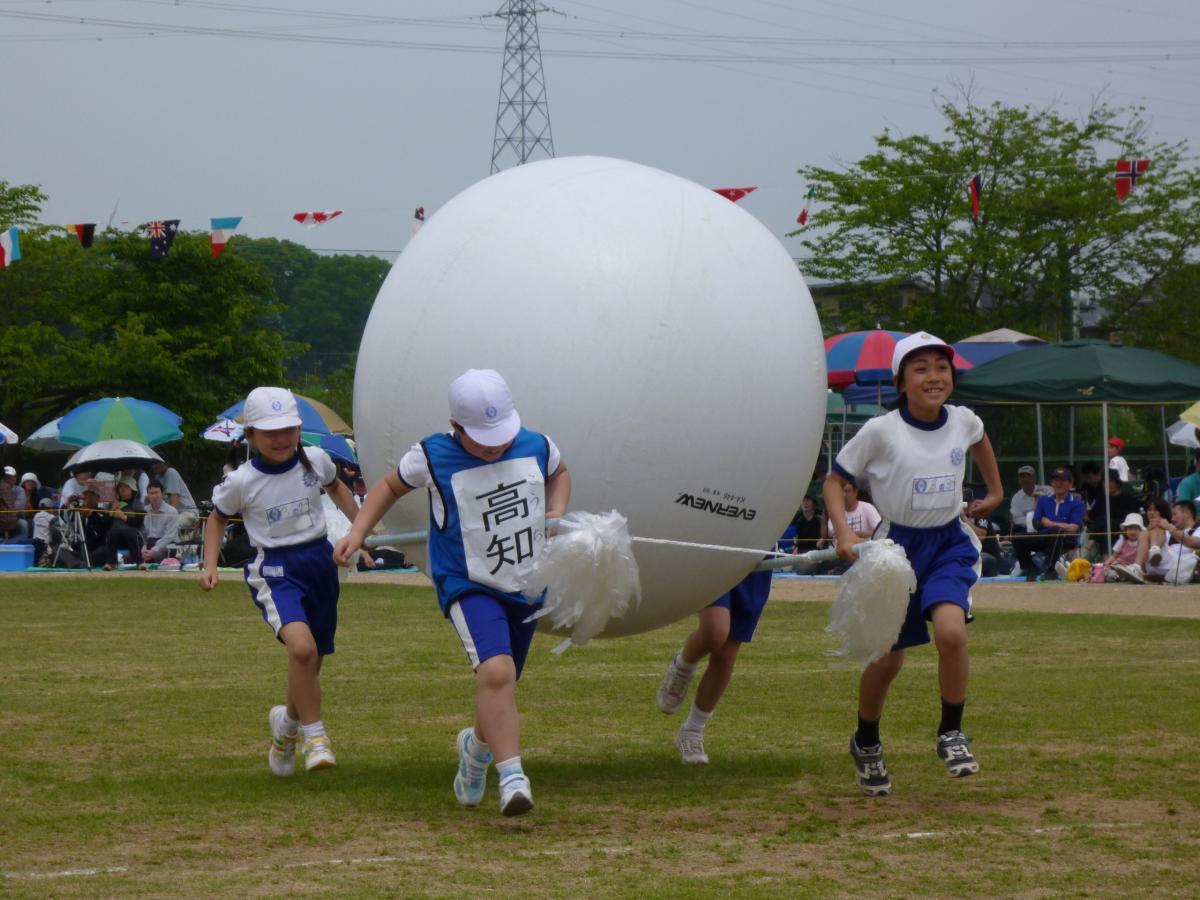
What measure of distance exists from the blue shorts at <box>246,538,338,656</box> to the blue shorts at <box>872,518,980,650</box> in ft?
8.14

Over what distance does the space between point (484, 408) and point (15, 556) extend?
68.8 ft

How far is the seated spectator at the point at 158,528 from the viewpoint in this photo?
25.6m

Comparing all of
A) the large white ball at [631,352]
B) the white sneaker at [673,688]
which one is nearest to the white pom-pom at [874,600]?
the large white ball at [631,352]

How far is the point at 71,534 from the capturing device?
2539cm

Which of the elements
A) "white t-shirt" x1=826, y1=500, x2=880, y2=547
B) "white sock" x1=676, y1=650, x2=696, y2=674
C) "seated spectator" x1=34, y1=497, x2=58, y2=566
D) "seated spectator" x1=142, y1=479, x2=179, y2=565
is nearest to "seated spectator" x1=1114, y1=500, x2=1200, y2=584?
"white t-shirt" x1=826, y1=500, x2=880, y2=547

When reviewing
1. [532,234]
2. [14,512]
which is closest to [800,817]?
[532,234]

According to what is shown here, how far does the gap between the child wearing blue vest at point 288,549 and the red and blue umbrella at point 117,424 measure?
21026 millimetres

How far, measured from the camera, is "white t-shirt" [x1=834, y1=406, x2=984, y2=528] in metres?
7.07

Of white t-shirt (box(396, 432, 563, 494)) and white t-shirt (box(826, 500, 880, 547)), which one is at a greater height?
white t-shirt (box(396, 432, 563, 494))

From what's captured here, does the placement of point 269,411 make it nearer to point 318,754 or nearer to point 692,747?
point 318,754

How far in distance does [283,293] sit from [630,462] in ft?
368

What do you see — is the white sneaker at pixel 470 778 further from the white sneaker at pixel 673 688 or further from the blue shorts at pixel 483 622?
the white sneaker at pixel 673 688

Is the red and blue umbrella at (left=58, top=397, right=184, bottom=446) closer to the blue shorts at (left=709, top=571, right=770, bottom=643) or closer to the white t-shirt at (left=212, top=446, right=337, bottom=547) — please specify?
the white t-shirt at (left=212, top=446, right=337, bottom=547)

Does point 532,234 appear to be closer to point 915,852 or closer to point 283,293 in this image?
point 915,852
